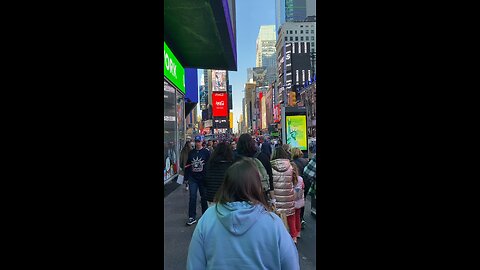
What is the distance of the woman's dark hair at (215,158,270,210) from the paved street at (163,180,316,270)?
3064 millimetres

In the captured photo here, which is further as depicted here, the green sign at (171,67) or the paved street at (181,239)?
the green sign at (171,67)

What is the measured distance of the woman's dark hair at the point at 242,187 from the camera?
2.03 meters

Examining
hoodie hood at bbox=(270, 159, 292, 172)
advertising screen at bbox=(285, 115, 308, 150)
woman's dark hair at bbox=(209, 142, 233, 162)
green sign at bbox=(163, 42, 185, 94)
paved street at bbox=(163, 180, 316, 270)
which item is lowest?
paved street at bbox=(163, 180, 316, 270)

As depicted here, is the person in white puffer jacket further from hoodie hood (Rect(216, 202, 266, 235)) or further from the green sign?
the green sign

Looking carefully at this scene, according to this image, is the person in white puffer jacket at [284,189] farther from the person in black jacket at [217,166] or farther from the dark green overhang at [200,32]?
the dark green overhang at [200,32]

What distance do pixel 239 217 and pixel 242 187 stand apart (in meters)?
0.23

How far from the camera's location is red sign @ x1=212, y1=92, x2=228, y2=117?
43.8m

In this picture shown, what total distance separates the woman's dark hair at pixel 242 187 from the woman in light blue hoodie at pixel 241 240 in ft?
0.09

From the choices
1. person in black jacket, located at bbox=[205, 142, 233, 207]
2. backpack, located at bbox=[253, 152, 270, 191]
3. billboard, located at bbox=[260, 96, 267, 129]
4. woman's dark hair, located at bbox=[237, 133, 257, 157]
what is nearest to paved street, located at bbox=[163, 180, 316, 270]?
person in black jacket, located at bbox=[205, 142, 233, 207]

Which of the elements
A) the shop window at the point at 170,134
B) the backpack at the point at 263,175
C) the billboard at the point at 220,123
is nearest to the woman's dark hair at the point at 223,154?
the backpack at the point at 263,175
